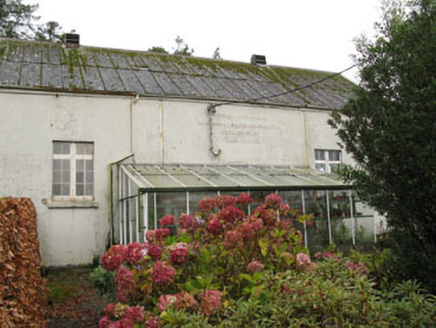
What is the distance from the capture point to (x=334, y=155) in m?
16.4

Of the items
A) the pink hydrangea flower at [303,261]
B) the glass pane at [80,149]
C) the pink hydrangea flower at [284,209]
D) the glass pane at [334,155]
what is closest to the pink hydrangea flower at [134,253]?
the pink hydrangea flower at [303,261]

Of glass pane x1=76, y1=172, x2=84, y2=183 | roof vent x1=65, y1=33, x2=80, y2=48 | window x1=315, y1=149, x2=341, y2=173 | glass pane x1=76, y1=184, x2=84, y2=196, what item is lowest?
Result: glass pane x1=76, y1=184, x2=84, y2=196

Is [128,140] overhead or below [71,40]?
below

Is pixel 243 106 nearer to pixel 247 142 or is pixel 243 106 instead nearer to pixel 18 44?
pixel 247 142

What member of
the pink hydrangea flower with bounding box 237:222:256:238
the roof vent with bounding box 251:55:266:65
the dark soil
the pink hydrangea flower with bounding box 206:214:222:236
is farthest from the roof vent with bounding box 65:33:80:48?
the pink hydrangea flower with bounding box 237:222:256:238

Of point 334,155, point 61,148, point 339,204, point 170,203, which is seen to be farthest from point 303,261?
point 334,155

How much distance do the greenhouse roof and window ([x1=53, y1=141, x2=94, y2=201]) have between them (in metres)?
1.23

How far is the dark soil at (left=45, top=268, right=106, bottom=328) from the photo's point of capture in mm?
7250

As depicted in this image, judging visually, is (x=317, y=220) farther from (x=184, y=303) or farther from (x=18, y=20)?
(x=18, y=20)

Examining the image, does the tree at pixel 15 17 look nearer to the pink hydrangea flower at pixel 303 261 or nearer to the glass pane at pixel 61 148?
the glass pane at pixel 61 148

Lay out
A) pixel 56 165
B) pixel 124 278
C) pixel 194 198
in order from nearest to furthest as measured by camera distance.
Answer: pixel 124 278 → pixel 194 198 → pixel 56 165

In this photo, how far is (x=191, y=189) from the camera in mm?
10469

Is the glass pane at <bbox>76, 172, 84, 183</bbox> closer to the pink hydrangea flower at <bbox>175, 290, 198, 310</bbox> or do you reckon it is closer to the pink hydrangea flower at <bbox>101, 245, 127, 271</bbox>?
the pink hydrangea flower at <bbox>101, 245, 127, 271</bbox>

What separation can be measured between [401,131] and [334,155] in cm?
1219
